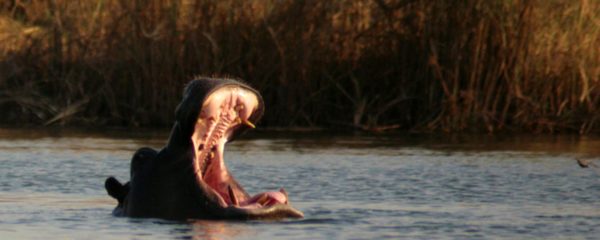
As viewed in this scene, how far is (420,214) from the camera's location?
9.95 meters

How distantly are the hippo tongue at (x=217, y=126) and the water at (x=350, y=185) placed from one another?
0.89 ft

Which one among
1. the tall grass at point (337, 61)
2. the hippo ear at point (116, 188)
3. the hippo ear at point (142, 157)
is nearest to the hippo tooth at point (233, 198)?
the hippo ear at point (142, 157)

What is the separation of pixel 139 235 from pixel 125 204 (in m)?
0.78

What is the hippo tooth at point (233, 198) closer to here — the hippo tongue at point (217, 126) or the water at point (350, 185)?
the hippo tongue at point (217, 126)

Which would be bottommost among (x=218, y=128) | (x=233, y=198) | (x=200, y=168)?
(x=233, y=198)

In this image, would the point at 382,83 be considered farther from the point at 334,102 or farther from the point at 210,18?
the point at 210,18

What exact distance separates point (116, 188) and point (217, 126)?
3.15 feet

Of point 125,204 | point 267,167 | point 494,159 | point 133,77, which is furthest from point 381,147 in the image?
point 125,204

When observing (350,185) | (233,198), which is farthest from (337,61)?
(233,198)

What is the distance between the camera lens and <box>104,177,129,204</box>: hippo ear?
8852 mm

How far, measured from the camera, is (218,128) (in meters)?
8.31

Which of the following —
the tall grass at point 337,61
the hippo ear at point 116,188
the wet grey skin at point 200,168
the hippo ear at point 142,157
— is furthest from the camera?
the tall grass at point 337,61

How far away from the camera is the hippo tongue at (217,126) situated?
8.24 meters

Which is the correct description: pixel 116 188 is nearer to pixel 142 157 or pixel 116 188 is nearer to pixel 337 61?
pixel 142 157
